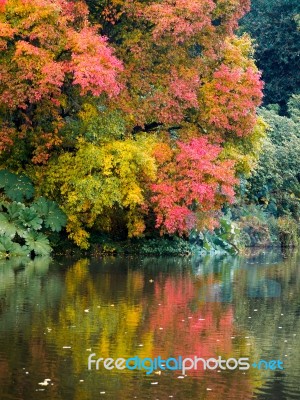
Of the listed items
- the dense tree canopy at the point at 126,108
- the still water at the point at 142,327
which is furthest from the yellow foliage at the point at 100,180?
the still water at the point at 142,327

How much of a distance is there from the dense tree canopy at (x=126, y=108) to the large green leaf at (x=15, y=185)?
1.27 ft

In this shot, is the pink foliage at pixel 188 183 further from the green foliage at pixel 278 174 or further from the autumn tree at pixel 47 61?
the green foliage at pixel 278 174

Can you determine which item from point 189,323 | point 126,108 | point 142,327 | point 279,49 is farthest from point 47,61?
point 279,49

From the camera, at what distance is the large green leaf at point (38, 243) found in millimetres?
26484

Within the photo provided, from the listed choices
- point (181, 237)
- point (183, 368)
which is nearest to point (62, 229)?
point (181, 237)

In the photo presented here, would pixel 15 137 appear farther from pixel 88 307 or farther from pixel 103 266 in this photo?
pixel 88 307

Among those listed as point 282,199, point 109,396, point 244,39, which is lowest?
point 109,396

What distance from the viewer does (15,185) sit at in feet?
89.0

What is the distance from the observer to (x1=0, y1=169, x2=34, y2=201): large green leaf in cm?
2706

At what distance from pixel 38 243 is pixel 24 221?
68 centimetres

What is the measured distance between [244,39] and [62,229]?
7.92 metres

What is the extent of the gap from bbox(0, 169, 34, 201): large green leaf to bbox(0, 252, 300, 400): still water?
2269mm

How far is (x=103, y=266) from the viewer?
81.0 feet

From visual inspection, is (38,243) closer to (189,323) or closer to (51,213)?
(51,213)
